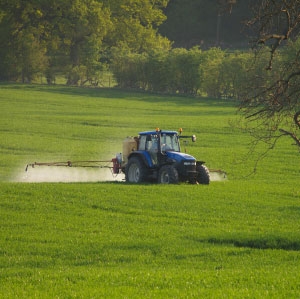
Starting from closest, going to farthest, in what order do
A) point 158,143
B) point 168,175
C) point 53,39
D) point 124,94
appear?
1. point 168,175
2. point 158,143
3. point 124,94
4. point 53,39

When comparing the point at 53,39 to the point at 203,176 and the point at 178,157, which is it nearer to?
the point at 203,176

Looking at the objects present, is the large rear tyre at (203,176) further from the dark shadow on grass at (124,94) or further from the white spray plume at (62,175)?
the dark shadow on grass at (124,94)

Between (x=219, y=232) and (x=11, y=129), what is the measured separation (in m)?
38.6

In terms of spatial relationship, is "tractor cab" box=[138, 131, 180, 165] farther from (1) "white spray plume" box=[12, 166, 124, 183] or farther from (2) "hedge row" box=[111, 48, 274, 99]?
(2) "hedge row" box=[111, 48, 274, 99]

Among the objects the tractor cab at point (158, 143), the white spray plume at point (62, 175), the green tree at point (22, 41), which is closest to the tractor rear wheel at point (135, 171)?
the tractor cab at point (158, 143)

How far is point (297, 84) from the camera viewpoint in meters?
17.9

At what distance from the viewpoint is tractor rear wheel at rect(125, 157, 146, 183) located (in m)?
29.0

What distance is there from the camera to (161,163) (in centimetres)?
2889

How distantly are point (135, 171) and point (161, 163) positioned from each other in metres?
1.20

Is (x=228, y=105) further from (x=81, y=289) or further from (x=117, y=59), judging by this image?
(x=81, y=289)

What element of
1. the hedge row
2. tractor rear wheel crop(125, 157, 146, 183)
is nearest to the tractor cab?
tractor rear wheel crop(125, 157, 146, 183)

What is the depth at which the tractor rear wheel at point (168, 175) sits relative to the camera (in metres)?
28.0

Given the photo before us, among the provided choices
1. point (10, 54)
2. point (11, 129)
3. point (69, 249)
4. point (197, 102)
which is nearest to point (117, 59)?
point (10, 54)

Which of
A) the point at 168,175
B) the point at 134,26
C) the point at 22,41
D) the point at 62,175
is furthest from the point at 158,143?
the point at 134,26
